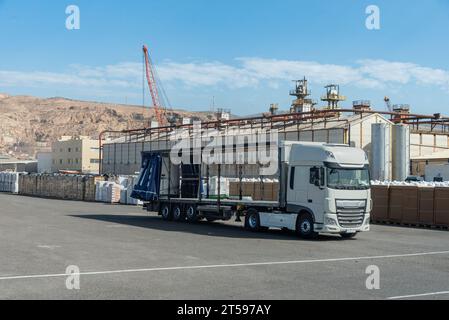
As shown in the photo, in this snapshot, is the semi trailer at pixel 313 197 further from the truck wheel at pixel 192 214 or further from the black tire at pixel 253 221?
the truck wheel at pixel 192 214

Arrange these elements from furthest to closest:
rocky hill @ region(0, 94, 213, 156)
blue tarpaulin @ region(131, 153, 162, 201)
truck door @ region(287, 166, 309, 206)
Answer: rocky hill @ region(0, 94, 213, 156) → blue tarpaulin @ region(131, 153, 162, 201) → truck door @ region(287, 166, 309, 206)

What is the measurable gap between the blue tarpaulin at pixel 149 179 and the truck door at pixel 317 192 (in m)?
9.94

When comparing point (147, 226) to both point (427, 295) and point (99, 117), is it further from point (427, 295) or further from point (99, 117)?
point (99, 117)

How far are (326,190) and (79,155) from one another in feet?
274

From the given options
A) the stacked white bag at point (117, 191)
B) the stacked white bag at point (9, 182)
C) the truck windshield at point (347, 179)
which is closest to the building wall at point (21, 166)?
the stacked white bag at point (9, 182)

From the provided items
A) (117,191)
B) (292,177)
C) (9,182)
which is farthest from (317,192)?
(9,182)

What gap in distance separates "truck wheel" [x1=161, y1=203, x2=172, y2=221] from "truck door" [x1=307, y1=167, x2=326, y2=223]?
9.42 meters

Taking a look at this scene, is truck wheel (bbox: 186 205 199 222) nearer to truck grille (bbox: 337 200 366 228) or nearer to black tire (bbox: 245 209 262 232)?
black tire (bbox: 245 209 262 232)

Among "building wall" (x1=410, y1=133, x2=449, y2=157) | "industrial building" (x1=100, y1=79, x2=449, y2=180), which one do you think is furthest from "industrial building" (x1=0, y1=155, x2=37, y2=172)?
"building wall" (x1=410, y1=133, x2=449, y2=157)

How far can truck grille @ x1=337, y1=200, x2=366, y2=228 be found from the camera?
19578 mm

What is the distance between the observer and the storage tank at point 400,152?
46000 mm

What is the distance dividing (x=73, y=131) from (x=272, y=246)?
158355mm

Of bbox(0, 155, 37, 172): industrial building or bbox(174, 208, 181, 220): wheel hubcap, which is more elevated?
bbox(0, 155, 37, 172): industrial building
